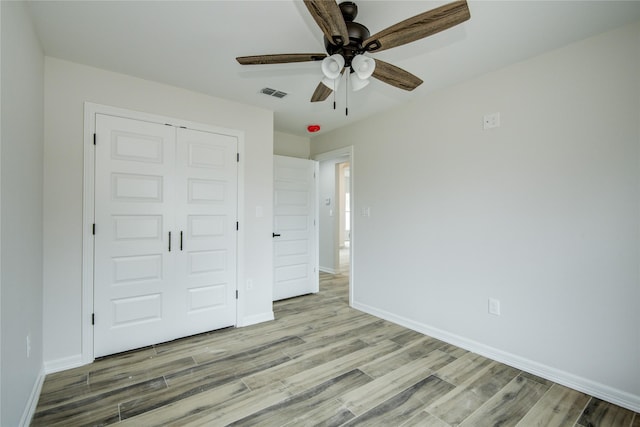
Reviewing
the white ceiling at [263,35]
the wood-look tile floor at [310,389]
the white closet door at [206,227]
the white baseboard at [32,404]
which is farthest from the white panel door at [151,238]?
the white ceiling at [263,35]

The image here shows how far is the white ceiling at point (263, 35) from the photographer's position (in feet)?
5.69

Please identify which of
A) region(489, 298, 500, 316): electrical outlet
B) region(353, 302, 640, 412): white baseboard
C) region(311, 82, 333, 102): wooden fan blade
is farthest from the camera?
region(489, 298, 500, 316): electrical outlet

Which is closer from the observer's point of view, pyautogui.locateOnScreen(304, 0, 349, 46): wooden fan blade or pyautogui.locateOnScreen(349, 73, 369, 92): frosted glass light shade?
pyautogui.locateOnScreen(304, 0, 349, 46): wooden fan blade

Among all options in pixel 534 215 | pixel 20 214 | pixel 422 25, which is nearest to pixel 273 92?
pixel 422 25

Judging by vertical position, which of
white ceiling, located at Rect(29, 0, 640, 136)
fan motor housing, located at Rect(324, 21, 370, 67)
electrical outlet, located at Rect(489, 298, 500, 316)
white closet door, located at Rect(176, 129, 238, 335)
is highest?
white ceiling, located at Rect(29, 0, 640, 136)

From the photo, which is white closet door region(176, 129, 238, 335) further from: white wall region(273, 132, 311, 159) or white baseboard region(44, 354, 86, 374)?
white wall region(273, 132, 311, 159)

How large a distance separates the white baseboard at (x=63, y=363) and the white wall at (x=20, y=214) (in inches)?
7.2

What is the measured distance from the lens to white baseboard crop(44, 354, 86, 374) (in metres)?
2.25

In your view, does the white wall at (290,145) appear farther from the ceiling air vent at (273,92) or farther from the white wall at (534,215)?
the white wall at (534,215)

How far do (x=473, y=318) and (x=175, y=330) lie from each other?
2.84m

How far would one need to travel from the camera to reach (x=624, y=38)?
1900mm

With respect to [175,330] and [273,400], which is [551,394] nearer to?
[273,400]

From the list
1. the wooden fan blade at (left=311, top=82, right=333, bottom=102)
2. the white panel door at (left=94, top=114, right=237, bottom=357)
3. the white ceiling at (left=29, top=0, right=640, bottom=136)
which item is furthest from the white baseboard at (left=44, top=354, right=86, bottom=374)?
the wooden fan blade at (left=311, top=82, right=333, bottom=102)

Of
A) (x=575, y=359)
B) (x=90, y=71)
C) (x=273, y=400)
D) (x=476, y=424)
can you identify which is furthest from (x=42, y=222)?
(x=575, y=359)
